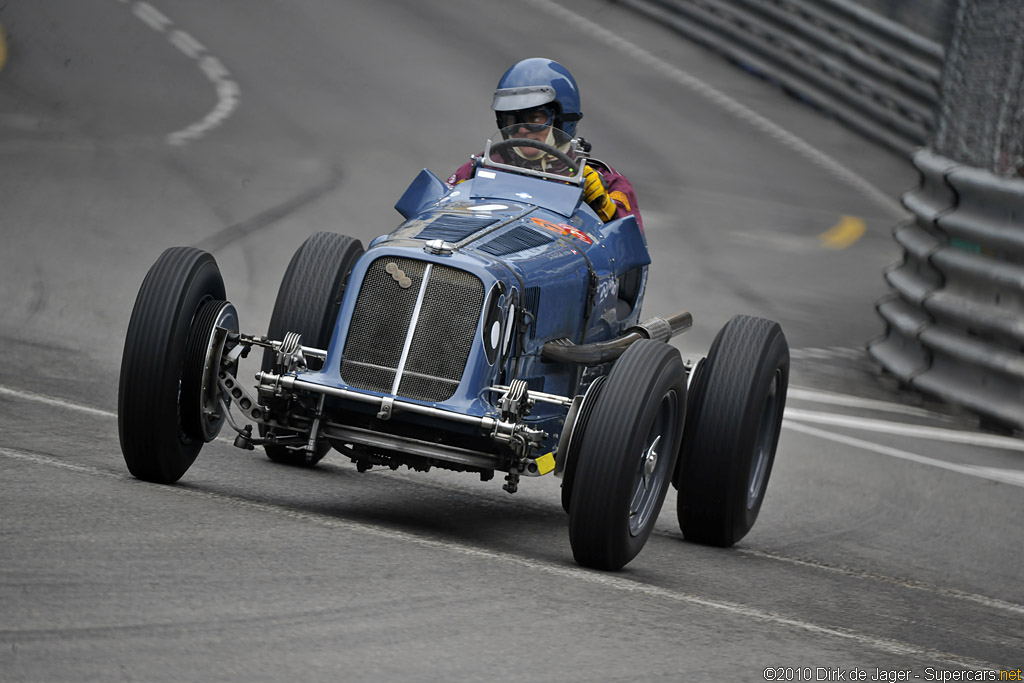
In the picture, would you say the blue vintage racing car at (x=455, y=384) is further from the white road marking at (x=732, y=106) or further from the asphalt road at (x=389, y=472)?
the white road marking at (x=732, y=106)

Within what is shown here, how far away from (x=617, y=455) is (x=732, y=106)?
17.6 m

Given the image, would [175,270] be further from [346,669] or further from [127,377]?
[346,669]

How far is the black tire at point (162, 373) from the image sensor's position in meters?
5.69

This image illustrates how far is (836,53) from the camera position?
22.0m

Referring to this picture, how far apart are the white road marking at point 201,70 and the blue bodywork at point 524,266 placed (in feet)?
30.4

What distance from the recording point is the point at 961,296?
436 inches

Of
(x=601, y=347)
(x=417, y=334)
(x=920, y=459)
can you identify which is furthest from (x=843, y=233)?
(x=417, y=334)

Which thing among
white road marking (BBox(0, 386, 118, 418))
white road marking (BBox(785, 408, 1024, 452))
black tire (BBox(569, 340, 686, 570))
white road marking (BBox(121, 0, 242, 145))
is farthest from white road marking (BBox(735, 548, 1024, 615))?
white road marking (BBox(121, 0, 242, 145))

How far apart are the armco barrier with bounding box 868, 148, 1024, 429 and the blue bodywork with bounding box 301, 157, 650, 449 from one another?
369cm

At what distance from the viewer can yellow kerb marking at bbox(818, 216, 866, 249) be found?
1681cm

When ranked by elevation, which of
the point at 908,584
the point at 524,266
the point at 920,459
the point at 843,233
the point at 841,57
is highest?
the point at 841,57

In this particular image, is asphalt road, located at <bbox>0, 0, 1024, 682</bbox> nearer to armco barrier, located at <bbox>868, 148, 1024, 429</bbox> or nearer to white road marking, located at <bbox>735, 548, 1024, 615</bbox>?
white road marking, located at <bbox>735, 548, 1024, 615</bbox>

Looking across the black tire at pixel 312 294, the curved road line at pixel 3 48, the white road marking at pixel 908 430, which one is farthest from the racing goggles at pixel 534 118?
the curved road line at pixel 3 48

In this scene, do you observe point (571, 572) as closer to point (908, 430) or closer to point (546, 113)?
point (546, 113)
